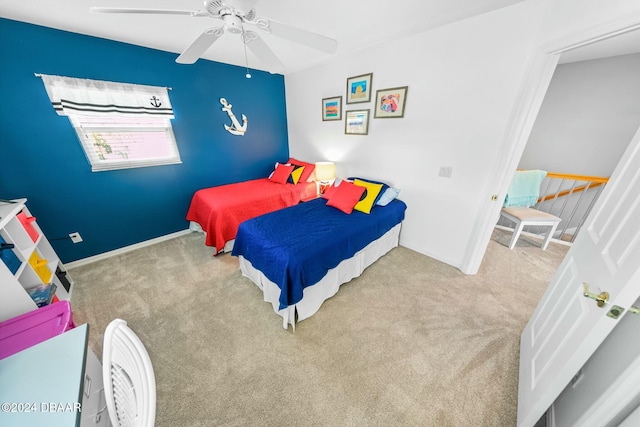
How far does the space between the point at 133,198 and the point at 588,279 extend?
4.13m

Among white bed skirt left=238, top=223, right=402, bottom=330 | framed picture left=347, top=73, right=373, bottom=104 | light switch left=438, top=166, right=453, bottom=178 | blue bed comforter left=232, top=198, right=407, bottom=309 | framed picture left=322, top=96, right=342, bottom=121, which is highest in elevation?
framed picture left=347, top=73, right=373, bottom=104

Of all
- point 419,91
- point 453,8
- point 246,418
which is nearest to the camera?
point 246,418

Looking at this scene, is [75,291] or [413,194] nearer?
[75,291]

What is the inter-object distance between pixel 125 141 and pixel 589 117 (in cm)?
621

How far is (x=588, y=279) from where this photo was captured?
93 cm

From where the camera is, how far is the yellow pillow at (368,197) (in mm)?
2322

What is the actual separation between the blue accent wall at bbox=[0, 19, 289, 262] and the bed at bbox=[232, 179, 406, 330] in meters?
1.77

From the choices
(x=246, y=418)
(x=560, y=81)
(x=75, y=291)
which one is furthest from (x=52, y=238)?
(x=560, y=81)

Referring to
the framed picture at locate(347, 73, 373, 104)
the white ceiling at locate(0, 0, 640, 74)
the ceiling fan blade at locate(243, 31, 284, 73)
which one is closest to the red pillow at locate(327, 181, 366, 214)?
the framed picture at locate(347, 73, 373, 104)

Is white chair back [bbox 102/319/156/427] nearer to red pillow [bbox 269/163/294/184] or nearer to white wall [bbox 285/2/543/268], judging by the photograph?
white wall [bbox 285/2/543/268]

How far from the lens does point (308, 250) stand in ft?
5.39

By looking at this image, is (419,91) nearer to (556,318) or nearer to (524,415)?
(556,318)

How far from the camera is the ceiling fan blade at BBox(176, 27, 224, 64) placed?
1.32 m

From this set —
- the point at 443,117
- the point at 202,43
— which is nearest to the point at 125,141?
the point at 202,43
